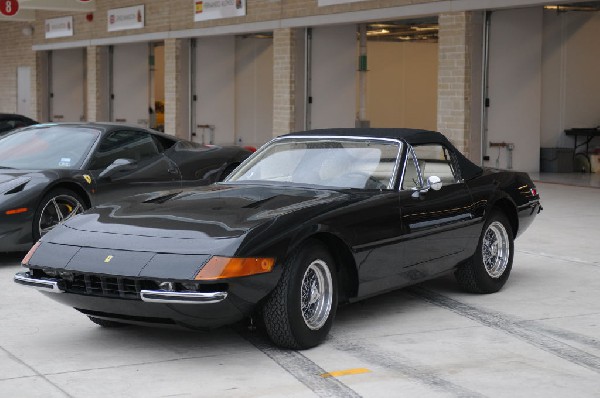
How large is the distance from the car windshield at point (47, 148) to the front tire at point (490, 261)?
4067 mm

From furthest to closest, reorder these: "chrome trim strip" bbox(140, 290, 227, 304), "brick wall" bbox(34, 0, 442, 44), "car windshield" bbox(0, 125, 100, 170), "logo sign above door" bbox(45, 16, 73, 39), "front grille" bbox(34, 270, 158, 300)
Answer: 1. "logo sign above door" bbox(45, 16, 73, 39)
2. "brick wall" bbox(34, 0, 442, 44)
3. "car windshield" bbox(0, 125, 100, 170)
4. "front grille" bbox(34, 270, 158, 300)
5. "chrome trim strip" bbox(140, 290, 227, 304)

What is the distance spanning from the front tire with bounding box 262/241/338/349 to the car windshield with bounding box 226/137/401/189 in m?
0.90

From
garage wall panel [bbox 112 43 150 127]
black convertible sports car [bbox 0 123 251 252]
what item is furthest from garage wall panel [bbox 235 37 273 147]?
black convertible sports car [bbox 0 123 251 252]

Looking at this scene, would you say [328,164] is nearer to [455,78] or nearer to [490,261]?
[490,261]

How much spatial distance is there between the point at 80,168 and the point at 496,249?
405cm

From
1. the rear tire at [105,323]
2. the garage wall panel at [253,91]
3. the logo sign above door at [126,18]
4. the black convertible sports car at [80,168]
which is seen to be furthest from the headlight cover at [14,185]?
the logo sign above door at [126,18]

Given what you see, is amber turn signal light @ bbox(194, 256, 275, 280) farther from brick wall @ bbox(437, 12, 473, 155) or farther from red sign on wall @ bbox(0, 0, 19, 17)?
red sign on wall @ bbox(0, 0, 19, 17)

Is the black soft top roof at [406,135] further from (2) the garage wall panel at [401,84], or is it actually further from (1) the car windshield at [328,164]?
(2) the garage wall panel at [401,84]

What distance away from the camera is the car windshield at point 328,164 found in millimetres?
6836

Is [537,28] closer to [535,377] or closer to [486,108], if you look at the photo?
[486,108]

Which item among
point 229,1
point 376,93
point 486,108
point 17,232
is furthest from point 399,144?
point 376,93

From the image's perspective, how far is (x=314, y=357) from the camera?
578 cm

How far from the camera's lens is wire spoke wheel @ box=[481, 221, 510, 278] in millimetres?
7730

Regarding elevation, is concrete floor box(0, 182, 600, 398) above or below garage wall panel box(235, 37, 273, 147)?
below
